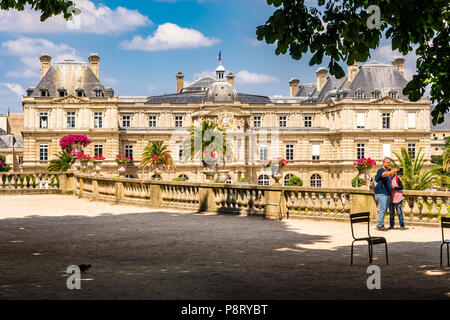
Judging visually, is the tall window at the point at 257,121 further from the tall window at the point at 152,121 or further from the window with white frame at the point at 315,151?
the tall window at the point at 152,121

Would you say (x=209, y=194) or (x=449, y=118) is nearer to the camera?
(x=209, y=194)

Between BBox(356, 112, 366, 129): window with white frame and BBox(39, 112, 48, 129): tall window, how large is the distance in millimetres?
38631

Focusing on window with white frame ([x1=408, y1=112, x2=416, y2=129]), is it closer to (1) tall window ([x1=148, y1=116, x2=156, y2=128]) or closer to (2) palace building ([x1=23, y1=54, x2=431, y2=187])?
(2) palace building ([x1=23, y1=54, x2=431, y2=187])

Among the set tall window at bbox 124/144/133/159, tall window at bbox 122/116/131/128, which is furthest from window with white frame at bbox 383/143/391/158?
tall window at bbox 122/116/131/128

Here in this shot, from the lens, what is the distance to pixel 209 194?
53.8 ft

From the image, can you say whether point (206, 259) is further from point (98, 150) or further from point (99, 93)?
point (99, 93)

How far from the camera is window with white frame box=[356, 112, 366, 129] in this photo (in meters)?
69.8

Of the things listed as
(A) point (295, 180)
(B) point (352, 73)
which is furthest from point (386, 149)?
(A) point (295, 180)

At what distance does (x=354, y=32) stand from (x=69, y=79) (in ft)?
207

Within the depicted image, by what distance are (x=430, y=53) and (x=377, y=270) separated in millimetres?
3283

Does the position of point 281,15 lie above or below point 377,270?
above
